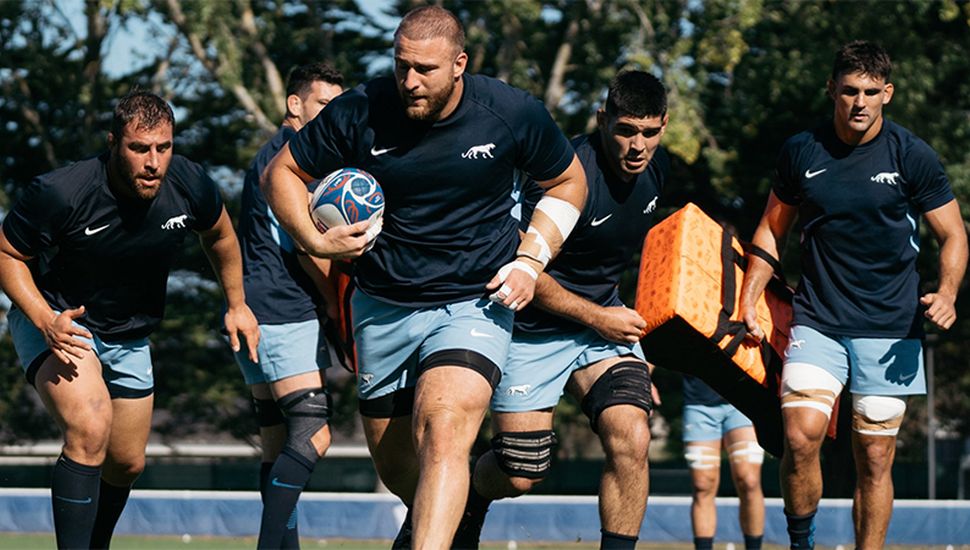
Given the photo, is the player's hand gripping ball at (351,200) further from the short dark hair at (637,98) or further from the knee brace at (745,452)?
the knee brace at (745,452)

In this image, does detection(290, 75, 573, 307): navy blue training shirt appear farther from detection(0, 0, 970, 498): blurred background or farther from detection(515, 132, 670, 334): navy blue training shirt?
detection(0, 0, 970, 498): blurred background

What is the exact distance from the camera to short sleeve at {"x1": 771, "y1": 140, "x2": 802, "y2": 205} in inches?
309

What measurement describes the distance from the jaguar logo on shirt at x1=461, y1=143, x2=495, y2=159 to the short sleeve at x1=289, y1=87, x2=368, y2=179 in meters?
0.48

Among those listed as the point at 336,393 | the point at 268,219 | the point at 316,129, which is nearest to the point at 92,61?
the point at 336,393

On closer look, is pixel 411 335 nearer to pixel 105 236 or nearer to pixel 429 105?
pixel 429 105

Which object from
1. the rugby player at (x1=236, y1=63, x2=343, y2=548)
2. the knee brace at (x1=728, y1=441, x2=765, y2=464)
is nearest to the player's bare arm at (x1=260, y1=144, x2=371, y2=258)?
the rugby player at (x1=236, y1=63, x2=343, y2=548)

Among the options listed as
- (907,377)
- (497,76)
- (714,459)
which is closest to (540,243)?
(907,377)

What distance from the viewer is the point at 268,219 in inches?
322

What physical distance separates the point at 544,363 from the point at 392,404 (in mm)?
1025

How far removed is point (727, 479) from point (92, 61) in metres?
15.8

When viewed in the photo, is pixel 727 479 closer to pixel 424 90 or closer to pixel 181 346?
pixel 181 346

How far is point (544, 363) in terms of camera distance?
727cm

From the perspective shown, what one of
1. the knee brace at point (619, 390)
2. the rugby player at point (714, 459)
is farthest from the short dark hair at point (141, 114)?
the rugby player at point (714, 459)

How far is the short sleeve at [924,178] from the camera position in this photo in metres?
7.66
